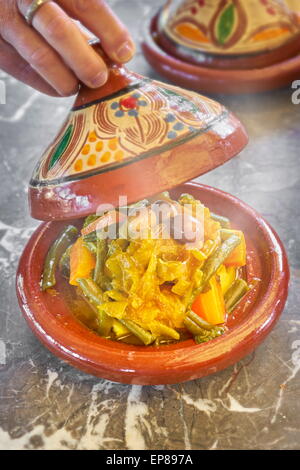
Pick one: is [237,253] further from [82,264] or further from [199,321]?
[82,264]

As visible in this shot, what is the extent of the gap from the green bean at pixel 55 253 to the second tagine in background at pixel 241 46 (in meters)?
1.23

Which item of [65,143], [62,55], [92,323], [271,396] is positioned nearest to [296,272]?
[271,396]

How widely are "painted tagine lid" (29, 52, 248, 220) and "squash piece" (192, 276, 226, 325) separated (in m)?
0.40

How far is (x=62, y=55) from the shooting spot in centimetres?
133

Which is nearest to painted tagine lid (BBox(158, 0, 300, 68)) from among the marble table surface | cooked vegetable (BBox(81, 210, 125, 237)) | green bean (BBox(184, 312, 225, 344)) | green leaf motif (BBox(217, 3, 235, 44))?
green leaf motif (BBox(217, 3, 235, 44))

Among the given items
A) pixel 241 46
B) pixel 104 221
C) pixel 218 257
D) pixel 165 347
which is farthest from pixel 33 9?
pixel 241 46

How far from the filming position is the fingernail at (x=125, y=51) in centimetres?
139

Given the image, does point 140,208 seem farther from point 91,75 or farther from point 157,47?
point 157,47

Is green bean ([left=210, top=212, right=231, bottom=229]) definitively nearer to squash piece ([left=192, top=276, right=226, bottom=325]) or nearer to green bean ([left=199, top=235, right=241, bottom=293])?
green bean ([left=199, top=235, right=241, bottom=293])

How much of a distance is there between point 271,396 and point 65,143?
0.89 m

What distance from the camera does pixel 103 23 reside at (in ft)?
4.44

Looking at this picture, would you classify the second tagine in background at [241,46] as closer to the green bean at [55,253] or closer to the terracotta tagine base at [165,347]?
the terracotta tagine base at [165,347]

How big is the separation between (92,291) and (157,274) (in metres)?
0.21

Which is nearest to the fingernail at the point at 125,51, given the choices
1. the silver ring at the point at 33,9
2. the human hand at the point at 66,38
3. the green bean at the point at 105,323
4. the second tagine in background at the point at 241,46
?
the human hand at the point at 66,38
